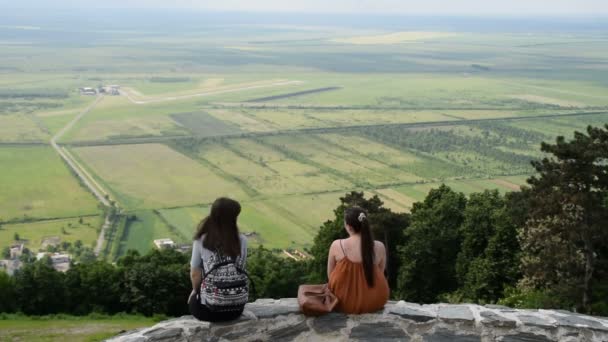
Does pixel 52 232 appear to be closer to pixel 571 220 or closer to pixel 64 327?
pixel 64 327

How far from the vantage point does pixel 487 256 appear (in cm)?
1936

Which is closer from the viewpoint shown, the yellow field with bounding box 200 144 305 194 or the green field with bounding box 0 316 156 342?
the green field with bounding box 0 316 156 342

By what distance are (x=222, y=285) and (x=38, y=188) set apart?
54.8 metres

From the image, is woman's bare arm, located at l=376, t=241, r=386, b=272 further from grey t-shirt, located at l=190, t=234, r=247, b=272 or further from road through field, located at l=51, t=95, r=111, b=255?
road through field, located at l=51, t=95, r=111, b=255

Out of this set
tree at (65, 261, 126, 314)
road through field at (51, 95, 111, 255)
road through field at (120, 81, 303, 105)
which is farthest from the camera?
road through field at (120, 81, 303, 105)

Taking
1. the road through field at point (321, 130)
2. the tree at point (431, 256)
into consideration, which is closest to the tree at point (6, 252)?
the tree at point (431, 256)

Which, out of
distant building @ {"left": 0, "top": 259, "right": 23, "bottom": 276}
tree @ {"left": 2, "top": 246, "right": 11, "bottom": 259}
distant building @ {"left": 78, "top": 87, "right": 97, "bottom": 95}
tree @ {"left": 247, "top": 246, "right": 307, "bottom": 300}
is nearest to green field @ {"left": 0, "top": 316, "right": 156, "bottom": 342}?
tree @ {"left": 247, "top": 246, "right": 307, "bottom": 300}

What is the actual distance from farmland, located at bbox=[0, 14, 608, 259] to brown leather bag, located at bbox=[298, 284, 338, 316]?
34.7 m

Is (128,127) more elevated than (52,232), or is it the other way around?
(128,127)

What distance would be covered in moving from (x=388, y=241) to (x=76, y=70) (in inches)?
5231

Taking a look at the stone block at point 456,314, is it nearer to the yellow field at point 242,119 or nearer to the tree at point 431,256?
the tree at point 431,256

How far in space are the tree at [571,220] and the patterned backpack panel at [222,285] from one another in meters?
9.86

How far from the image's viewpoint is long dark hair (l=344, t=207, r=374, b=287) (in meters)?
7.60

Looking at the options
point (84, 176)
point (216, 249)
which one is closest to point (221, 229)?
point (216, 249)
